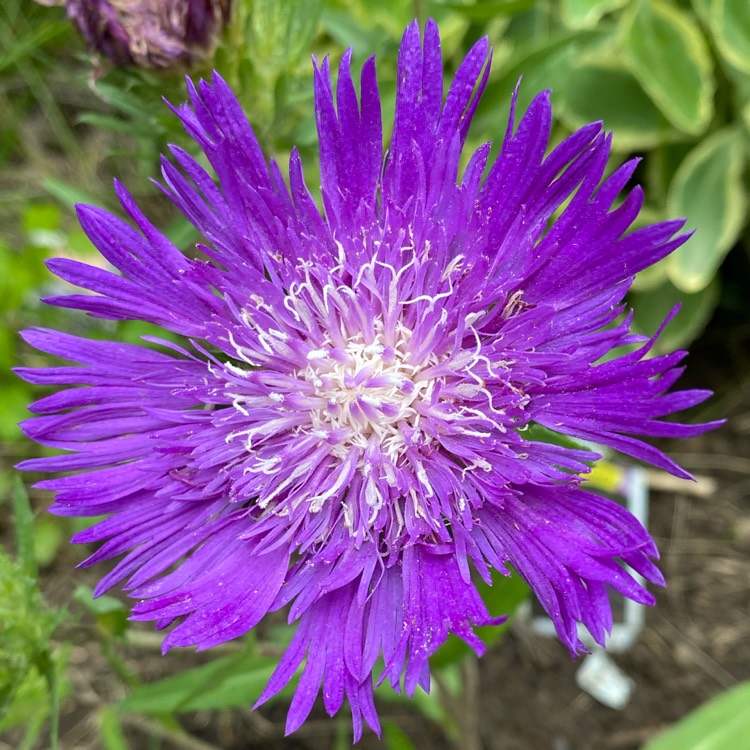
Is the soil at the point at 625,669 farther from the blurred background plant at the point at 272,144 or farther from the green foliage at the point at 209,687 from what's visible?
the green foliage at the point at 209,687

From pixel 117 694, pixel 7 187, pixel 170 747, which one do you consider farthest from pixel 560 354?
pixel 7 187

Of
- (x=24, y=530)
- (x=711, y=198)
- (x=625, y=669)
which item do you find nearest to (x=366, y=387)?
(x=24, y=530)

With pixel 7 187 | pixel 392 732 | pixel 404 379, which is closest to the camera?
pixel 404 379

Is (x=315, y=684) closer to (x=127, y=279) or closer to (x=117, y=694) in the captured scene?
(x=127, y=279)

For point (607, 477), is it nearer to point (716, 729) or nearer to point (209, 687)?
point (716, 729)

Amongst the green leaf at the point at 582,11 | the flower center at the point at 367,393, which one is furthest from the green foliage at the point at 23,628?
the green leaf at the point at 582,11

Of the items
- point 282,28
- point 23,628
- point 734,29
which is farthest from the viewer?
point 734,29
